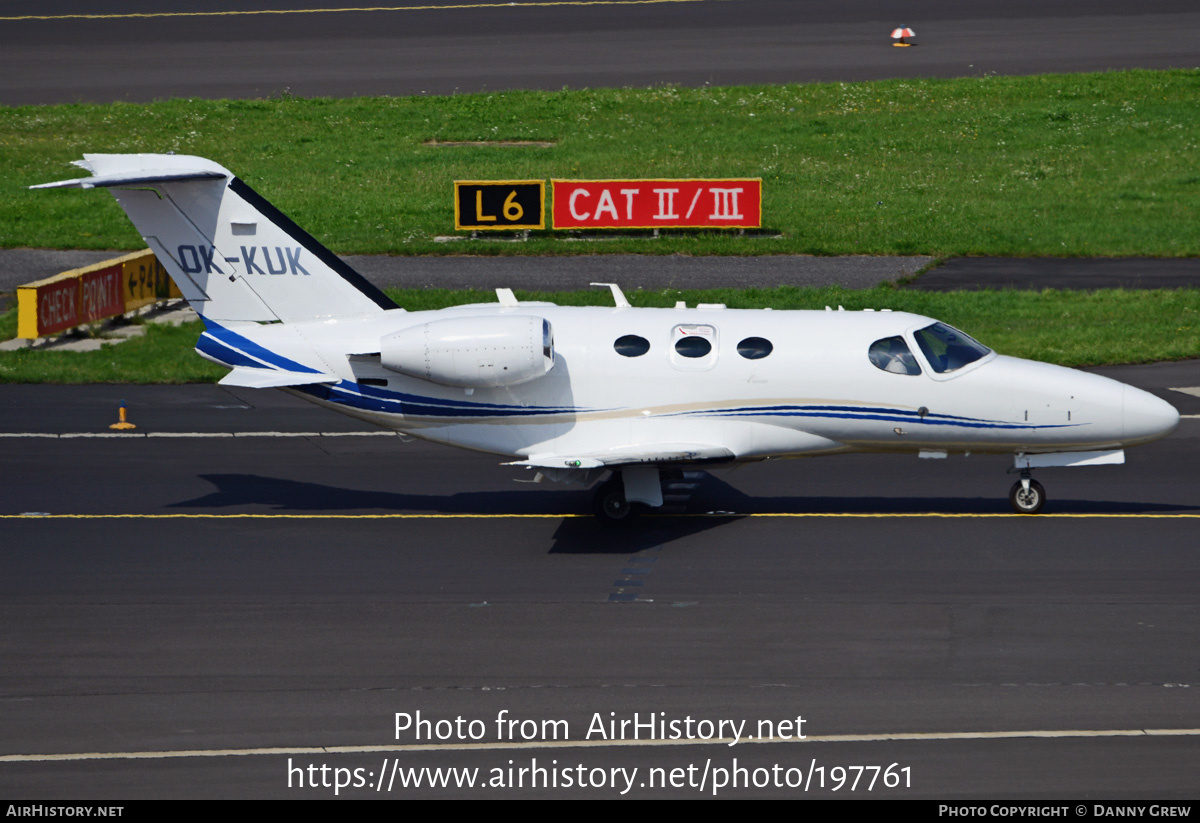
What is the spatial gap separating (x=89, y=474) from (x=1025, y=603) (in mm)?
14347

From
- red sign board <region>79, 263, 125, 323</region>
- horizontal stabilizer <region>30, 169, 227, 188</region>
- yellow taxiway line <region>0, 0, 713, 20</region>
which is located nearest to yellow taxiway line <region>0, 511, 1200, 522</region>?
horizontal stabilizer <region>30, 169, 227, 188</region>

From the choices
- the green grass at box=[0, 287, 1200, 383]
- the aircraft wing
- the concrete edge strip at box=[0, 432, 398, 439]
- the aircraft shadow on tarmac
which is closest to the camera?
the aircraft wing

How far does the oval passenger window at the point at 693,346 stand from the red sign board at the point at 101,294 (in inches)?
A: 696

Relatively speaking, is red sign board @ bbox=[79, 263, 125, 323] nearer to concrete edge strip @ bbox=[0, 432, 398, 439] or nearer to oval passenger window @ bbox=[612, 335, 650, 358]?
concrete edge strip @ bbox=[0, 432, 398, 439]

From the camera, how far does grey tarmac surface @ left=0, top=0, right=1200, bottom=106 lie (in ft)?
186

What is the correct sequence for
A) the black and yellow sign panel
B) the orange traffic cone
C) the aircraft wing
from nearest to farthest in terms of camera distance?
1. the aircraft wing
2. the orange traffic cone
3. the black and yellow sign panel

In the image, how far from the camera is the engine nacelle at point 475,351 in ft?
60.7

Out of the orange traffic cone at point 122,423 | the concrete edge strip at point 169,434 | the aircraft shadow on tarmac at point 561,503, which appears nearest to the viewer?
the aircraft shadow on tarmac at point 561,503

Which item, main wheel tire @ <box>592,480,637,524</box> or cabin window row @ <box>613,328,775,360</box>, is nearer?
cabin window row @ <box>613,328,775,360</box>

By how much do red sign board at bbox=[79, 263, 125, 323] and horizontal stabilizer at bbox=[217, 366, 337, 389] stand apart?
13.8m

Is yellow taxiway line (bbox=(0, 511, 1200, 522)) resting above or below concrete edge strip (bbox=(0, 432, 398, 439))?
below

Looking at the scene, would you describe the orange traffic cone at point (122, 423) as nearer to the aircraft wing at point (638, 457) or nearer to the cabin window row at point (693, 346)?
the aircraft wing at point (638, 457)

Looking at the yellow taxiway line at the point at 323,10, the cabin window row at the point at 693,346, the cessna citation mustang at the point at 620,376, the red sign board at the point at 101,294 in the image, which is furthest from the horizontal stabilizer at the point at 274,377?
the yellow taxiway line at the point at 323,10
